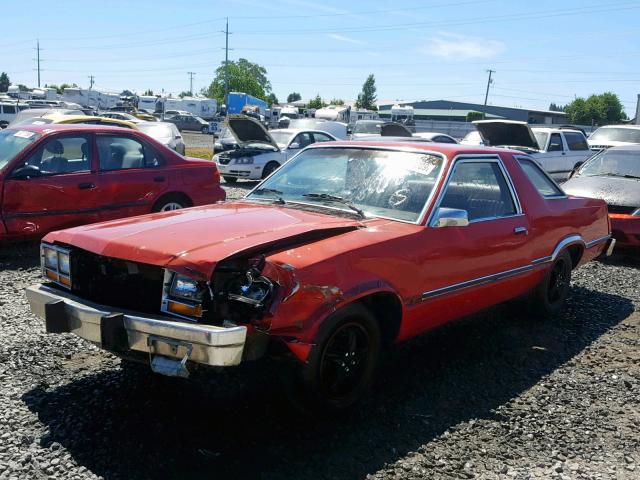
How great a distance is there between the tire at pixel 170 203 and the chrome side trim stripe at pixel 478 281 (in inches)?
182

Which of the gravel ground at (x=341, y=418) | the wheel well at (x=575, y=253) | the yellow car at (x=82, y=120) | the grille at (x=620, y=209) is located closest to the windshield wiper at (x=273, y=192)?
the gravel ground at (x=341, y=418)

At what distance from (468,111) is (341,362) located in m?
81.2

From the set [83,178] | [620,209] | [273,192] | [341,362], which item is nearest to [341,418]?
[341,362]

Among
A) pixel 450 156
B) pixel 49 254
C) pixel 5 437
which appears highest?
pixel 450 156

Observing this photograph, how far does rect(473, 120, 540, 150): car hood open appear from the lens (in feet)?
45.1

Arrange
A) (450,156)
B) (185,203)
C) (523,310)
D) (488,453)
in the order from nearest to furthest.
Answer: (488,453)
(450,156)
(523,310)
(185,203)

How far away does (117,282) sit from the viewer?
11.5 ft

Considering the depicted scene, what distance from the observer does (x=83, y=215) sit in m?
7.09

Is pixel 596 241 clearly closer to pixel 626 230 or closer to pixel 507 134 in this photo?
pixel 626 230

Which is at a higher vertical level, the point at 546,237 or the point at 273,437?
the point at 546,237

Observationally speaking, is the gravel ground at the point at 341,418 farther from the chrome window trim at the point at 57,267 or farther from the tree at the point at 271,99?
the tree at the point at 271,99

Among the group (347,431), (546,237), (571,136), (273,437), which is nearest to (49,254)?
(273,437)

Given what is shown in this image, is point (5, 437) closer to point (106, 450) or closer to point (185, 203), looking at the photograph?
point (106, 450)

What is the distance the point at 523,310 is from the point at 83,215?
4985 mm
